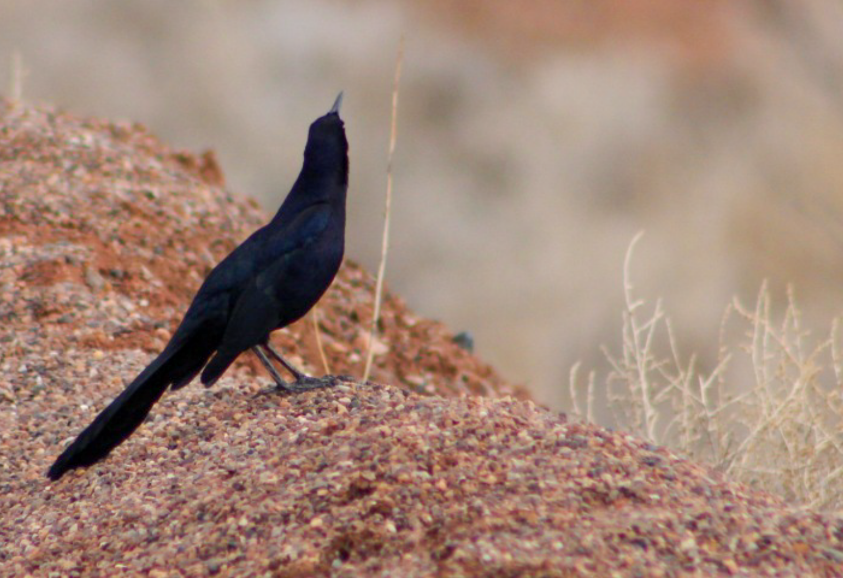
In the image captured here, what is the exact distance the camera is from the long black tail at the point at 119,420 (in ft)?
15.5

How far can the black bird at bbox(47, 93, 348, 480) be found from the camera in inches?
→ 188

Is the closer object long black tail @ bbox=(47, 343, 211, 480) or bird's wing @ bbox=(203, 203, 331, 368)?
long black tail @ bbox=(47, 343, 211, 480)

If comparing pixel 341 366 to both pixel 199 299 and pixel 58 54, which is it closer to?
pixel 199 299

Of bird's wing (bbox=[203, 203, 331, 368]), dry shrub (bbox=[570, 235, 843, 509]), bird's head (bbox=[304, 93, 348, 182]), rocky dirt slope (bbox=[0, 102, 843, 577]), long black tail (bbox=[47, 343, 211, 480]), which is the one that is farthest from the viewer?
dry shrub (bbox=[570, 235, 843, 509])

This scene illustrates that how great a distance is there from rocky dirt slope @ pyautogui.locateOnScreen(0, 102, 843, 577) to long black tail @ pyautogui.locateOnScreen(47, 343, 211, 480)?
10 centimetres

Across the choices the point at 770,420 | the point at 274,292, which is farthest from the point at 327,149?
the point at 770,420

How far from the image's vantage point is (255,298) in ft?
16.4

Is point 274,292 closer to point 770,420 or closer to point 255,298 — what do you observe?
point 255,298

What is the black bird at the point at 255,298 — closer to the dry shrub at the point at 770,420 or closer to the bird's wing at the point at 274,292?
the bird's wing at the point at 274,292

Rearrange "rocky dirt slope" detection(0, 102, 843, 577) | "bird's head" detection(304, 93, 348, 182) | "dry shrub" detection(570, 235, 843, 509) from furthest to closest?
1. "dry shrub" detection(570, 235, 843, 509)
2. "bird's head" detection(304, 93, 348, 182)
3. "rocky dirt slope" detection(0, 102, 843, 577)

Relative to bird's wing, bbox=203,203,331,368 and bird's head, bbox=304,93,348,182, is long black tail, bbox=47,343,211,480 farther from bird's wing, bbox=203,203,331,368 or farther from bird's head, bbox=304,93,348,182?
bird's head, bbox=304,93,348,182

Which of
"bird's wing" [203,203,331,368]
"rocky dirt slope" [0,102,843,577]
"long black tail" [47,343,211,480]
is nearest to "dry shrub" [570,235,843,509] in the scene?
"rocky dirt slope" [0,102,843,577]

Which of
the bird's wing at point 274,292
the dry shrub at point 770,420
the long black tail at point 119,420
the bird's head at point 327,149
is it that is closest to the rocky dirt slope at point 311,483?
the long black tail at point 119,420

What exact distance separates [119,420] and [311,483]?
1.04m
